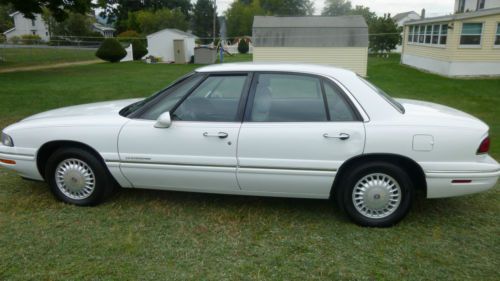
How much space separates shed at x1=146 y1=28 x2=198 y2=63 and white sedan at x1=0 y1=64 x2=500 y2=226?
26847 millimetres

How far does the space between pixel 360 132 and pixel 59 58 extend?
102 feet

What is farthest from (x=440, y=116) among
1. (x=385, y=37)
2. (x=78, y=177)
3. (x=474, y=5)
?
(x=385, y=37)

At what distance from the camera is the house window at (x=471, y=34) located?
1841 cm

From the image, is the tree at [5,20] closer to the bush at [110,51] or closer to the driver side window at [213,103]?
the bush at [110,51]

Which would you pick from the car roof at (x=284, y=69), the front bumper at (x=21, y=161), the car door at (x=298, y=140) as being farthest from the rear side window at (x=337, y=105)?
the front bumper at (x=21, y=161)

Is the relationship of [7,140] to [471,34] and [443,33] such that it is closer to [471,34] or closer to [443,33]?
[471,34]

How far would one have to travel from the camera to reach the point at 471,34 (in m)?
18.4

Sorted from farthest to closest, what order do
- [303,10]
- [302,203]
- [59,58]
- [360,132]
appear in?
[303,10], [59,58], [302,203], [360,132]

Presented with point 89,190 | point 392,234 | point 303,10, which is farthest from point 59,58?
point 303,10

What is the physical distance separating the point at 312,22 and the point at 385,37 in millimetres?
21194

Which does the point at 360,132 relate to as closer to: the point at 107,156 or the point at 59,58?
the point at 107,156

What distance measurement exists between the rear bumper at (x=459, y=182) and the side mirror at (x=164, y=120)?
2.37m

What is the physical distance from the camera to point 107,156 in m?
4.04

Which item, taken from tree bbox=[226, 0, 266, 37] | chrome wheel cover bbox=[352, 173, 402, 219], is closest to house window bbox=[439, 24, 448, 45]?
chrome wheel cover bbox=[352, 173, 402, 219]
